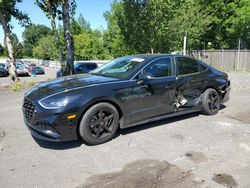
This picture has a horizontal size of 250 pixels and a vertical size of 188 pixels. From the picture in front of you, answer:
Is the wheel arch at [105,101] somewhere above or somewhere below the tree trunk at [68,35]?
below

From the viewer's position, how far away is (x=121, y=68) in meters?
5.18

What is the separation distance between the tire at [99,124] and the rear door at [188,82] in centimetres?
165

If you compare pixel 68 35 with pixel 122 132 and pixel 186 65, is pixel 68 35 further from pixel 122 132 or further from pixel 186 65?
pixel 122 132

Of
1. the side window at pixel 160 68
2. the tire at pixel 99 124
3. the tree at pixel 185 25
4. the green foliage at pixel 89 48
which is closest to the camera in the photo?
the tire at pixel 99 124

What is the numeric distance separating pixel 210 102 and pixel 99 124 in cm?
301

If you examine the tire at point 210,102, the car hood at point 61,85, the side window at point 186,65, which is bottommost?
the tire at point 210,102

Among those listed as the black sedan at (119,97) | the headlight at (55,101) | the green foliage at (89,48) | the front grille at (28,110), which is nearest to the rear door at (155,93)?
the black sedan at (119,97)

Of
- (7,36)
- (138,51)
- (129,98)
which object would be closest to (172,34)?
(138,51)

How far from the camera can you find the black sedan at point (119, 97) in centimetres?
394

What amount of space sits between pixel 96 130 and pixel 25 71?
26364 mm

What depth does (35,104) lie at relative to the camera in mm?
3963

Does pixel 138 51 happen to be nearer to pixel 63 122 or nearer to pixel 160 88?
pixel 160 88

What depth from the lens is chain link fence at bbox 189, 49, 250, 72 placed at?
19906 mm

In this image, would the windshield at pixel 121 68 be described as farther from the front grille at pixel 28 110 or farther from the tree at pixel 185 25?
the tree at pixel 185 25
